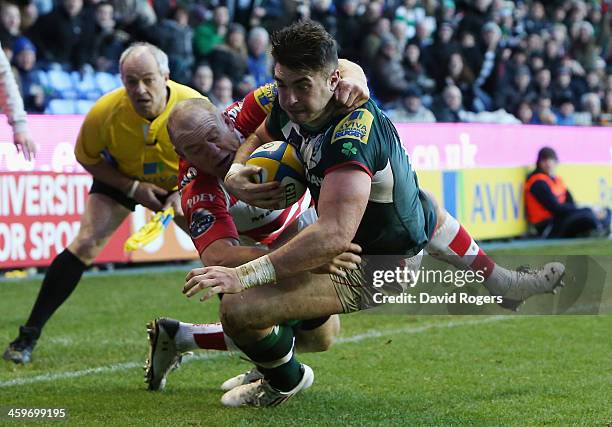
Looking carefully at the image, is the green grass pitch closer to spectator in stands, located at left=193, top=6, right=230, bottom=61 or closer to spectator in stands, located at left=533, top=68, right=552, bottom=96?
spectator in stands, located at left=193, top=6, right=230, bottom=61

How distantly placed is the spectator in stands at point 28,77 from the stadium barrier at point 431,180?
1.29 meters

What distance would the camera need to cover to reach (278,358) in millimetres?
5391

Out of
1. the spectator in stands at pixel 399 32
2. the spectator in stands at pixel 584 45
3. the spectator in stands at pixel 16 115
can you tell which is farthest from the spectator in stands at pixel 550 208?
the spectator in stands at pixel 16 115

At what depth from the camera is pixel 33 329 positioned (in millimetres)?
6957

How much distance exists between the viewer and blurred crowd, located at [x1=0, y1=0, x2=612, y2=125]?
43.4ft

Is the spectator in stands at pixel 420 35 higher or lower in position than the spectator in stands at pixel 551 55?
higher

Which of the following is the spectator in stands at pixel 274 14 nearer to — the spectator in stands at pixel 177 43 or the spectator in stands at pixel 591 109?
the spectator in stands at pixel 177 43

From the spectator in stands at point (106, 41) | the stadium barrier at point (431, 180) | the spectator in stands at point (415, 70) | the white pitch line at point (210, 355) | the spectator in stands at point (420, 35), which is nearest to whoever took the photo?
the white pitch line at point (210, 355)

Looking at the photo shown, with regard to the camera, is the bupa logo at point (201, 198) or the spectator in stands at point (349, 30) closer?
the bupa logo at point (201, 198)

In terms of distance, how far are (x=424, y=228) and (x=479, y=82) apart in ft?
46.8

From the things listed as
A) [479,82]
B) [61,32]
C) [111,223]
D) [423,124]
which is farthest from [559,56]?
[111,223]

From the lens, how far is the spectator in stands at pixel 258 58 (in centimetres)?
1533

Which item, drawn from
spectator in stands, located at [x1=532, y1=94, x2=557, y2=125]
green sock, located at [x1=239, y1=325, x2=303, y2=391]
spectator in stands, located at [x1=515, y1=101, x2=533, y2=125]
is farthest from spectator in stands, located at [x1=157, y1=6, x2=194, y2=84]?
green sock, located at [x1=239, y1=325, x2=303, y2=391]

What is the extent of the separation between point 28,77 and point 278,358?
8.06m
